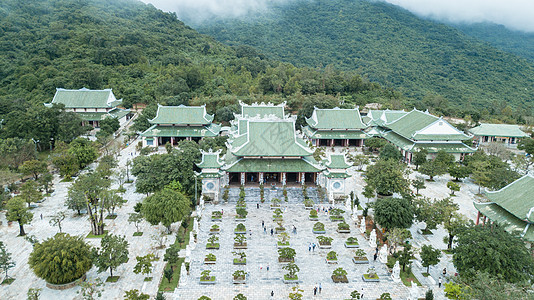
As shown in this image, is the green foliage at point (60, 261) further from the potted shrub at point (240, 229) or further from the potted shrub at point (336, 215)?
the potted shrub at point (336, 215)

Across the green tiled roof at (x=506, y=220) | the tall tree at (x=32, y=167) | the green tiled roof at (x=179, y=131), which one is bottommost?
the green tiled roof at (x=506, y=220)

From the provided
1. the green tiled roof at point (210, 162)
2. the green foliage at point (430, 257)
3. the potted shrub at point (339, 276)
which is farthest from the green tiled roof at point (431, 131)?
the potted shrub at point (339, 276)

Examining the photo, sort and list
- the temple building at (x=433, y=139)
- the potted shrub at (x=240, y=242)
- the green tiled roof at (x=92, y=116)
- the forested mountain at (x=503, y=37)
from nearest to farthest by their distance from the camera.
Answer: the potted shrub at (x=240, y=242) < the temple building at (x=433, y=139) < the green tiled roof at (x=92, y=116) < the forested mountain at (x=503, y=37)

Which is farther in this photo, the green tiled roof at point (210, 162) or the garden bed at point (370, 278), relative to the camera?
the green tiled roof at point (210, 162)

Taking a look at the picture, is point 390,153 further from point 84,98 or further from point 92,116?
point 84,98

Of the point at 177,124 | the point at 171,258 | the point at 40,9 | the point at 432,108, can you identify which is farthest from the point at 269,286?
the point at 40,9

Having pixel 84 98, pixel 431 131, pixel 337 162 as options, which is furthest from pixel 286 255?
pixel 84 98

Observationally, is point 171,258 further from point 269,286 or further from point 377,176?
point 377,176

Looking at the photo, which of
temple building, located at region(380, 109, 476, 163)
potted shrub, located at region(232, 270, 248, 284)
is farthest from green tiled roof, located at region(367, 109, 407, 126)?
potted shrub, located at region(232, 270, 248, 284)
